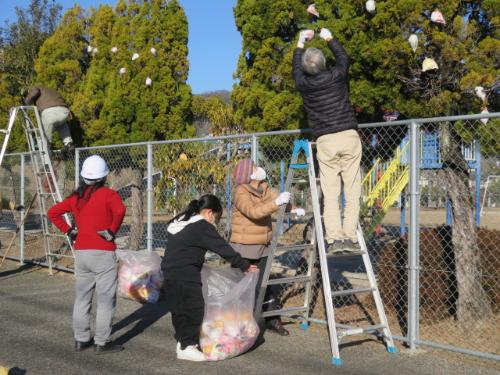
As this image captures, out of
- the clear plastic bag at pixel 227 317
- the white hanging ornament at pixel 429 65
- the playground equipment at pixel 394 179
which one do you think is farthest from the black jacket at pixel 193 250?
the playground equipment at pixel 394 179

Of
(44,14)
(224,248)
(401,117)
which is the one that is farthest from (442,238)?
(44,14)

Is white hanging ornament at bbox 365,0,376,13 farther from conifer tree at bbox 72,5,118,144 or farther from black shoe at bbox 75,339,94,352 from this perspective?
conifer tree at bbox 72,5,118,144

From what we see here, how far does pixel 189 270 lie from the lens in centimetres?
546

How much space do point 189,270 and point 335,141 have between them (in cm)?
179

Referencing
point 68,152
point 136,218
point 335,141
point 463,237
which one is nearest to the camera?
point 335,141

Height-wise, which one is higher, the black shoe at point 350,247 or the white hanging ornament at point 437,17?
the white hanging ornament at point 437,17

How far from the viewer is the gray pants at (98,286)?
564cm

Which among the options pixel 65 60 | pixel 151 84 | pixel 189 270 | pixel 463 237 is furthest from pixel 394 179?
pixel 189 270

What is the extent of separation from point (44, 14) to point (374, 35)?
17.6 meters

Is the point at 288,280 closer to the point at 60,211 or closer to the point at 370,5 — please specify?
Result: the point at 60,211

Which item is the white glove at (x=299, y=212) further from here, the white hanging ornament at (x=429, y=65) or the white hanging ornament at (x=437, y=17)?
the white hanging ornament at (x=437, y=17)

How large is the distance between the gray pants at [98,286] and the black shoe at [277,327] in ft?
5.76

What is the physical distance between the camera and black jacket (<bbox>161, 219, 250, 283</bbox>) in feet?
17.9

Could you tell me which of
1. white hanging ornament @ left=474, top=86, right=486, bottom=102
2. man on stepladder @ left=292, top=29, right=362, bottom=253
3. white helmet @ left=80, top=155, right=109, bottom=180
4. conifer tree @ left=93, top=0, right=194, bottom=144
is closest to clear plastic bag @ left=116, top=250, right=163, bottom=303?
white helmet @ left=80, top=155, right=109, bottom=180
